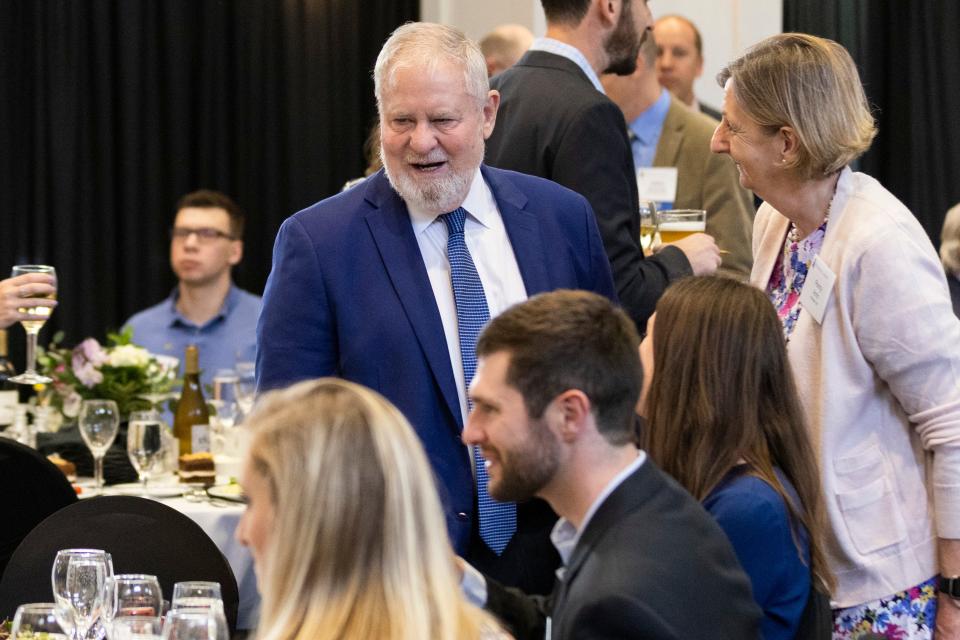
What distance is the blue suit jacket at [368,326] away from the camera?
8.57ft

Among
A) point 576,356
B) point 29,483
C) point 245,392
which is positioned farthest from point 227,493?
point 576,356

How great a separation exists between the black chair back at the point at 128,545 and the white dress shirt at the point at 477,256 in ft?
1.99

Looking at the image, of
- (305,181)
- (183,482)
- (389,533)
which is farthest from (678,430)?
(305,181)

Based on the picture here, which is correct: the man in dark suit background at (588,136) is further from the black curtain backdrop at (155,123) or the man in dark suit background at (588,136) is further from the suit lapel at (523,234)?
the black curtain backdrop at (155,123)

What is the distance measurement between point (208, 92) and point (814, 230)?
466cm

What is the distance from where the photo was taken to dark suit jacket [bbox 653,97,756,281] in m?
4.68

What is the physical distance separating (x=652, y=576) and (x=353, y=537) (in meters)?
0.47

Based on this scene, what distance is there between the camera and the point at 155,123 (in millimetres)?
6855

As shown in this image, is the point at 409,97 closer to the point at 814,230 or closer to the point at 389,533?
the point at 814,230

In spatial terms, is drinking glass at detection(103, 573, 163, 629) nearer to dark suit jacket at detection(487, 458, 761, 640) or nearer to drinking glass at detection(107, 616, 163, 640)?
drinking glass at detection(107, 616, 163, 640)

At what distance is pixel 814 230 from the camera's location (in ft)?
9.29

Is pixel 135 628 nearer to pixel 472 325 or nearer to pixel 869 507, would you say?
pixel 472 325

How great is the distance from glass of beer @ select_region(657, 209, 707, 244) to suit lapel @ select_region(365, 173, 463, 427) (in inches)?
37.5

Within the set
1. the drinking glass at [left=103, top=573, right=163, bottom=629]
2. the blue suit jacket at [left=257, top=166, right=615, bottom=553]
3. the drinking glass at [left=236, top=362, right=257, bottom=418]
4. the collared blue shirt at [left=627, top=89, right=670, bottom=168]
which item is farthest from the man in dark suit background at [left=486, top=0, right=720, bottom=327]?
the collared blue shirt at [left=627, top=89, right=670, bottom=168]
